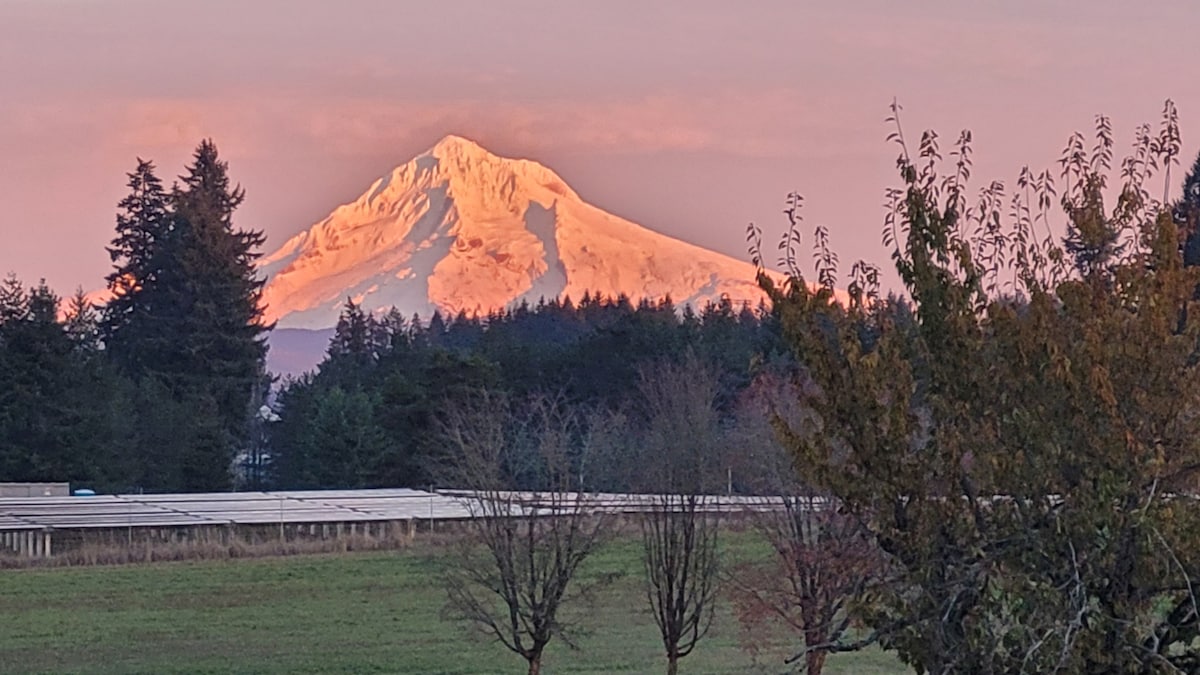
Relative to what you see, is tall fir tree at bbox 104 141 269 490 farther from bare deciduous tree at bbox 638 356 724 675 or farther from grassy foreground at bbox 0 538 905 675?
bare deciduous tree at bbox 638 356 724 675

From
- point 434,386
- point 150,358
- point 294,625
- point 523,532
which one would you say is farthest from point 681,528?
point 150,358

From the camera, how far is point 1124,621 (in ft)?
21.9

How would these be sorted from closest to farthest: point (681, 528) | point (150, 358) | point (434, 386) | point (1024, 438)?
point (1024, 438) < point (681, 528) < point (434, 386) < point (150, 358)

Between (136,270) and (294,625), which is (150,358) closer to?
(136,270)

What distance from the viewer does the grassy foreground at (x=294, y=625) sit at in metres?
22.0

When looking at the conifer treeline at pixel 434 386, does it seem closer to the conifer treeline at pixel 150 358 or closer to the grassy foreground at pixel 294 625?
the conifer treeline at pixel 150 358

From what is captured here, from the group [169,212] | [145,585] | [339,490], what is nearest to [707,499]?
[145,585]

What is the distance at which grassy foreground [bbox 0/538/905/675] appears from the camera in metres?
22.0

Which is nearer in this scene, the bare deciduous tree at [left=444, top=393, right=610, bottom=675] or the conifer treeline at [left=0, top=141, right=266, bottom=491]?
the bare deciduous tree at [left=444, top=393, right=610, bottom=675]

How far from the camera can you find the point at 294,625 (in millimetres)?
26172


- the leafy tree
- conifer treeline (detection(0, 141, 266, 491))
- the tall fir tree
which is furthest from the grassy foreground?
the tall fir tree

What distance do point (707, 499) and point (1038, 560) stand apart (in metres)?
11.1

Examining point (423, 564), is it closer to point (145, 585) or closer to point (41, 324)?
point (145, 585)

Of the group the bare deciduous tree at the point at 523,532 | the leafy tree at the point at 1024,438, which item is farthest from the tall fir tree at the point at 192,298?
the leafy tree at the point at 1024,438
